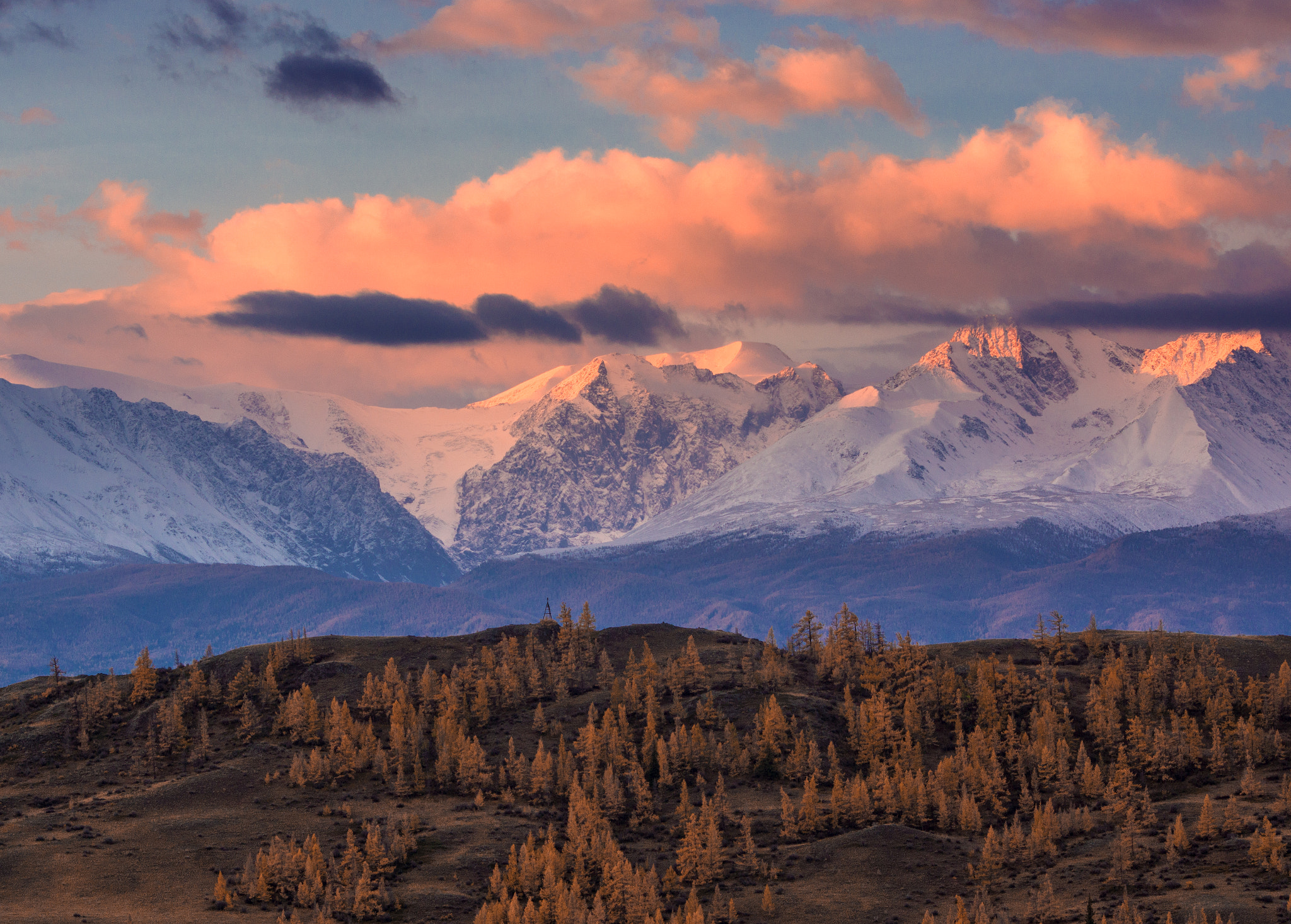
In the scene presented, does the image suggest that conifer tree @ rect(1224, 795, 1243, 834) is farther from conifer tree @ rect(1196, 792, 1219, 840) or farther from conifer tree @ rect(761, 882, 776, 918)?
conifer tree @ rect(761, 882, 776, 918)

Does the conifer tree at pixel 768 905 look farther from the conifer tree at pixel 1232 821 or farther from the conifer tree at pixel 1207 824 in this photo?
the conifer tree at pixel 1232 821

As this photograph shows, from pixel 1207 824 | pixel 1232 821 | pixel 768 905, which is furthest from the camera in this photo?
pixel 1232 821

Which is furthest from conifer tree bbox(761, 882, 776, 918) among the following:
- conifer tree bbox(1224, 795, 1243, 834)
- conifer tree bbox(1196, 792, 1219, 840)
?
conifer tree bbox(1224, 795, 1243, 834)

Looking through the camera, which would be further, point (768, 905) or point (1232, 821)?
point (1232, 821)

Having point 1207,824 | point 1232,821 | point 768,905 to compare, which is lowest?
point 768,905

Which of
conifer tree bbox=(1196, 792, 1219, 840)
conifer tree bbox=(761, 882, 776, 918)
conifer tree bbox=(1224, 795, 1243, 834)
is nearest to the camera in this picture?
conifer tree bbox=(761, 882, 776, 918)

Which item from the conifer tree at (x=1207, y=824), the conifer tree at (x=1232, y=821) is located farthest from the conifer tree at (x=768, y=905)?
the conifer tree at (x=1232, y=821)

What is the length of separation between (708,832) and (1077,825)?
48.8 meters

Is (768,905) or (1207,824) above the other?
(1207,824)

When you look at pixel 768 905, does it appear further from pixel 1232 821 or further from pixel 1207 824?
pixel 1232 821

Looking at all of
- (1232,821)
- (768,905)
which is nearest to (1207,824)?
(1232,821)

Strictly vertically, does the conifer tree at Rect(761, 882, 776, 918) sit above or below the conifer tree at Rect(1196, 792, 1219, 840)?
below

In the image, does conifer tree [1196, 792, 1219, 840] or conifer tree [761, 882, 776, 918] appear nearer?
conifer tree [761, 882, 776, 918]

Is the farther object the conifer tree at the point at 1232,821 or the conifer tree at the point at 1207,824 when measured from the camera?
the conifer tree at the point at 1207,824
